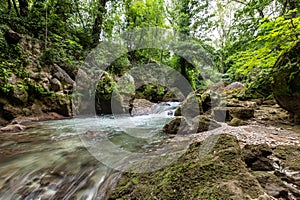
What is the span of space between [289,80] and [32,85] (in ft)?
25.0

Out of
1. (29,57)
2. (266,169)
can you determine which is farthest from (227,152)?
(29,57)

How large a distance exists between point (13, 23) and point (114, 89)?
5083 millimetres

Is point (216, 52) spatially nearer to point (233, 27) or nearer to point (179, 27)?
point (179, 27)

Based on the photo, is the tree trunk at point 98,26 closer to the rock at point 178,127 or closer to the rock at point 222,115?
the rock at point 178,127

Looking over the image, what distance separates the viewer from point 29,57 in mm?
6414

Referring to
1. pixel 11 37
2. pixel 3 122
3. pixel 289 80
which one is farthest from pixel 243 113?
pixel 11 37

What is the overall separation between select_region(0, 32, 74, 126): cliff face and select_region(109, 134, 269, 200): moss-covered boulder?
200 inches

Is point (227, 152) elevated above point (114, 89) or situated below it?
below

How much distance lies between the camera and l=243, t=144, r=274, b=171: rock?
170 centimetres

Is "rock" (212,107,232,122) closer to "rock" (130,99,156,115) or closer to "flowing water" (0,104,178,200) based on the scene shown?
"flowing water" (0,104,178,200)

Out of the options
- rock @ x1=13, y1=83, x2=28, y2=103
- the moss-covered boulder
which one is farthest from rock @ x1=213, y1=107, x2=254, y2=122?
rock @ x1=13, y1=83, x2=28, y2=103

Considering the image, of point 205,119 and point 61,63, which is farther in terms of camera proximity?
point 61,63

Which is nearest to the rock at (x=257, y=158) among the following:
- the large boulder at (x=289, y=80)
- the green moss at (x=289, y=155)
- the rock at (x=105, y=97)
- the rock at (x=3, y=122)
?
the green moss at (x=289, y=155)

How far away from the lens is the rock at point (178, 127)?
413cm
